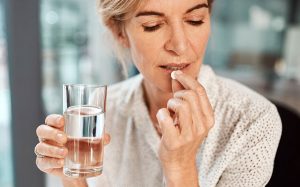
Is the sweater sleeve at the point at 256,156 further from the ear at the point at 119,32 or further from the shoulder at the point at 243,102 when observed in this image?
the ear at the point at 119,32

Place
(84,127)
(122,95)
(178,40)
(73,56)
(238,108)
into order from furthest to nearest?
(73,56) → (122,95) → (238,108) → (178,40) → (84,127)

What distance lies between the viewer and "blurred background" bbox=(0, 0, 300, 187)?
1.24 m

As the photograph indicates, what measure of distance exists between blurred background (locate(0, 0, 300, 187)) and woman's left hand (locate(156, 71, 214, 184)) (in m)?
0.30

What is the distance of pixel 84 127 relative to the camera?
592 mm

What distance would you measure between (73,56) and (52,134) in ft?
4.83

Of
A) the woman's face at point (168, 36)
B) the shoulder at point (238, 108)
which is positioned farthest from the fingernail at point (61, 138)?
the shoulder at point (238, 108)

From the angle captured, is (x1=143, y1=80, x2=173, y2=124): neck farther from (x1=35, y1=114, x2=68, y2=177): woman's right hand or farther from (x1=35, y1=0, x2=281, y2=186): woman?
(x1=35, y1=114, x2=68, y2=177): woman's right hand

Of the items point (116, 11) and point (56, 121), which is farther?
point (116, 11)

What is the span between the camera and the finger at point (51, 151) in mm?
634

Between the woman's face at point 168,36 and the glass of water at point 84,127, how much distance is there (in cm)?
18

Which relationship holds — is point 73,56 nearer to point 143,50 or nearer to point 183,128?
point 143,50

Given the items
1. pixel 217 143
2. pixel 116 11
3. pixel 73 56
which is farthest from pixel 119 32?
pixel 73 56

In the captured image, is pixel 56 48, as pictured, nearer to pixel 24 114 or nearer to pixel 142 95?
pixel 24 114

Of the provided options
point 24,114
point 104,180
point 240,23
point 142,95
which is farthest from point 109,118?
point 240,23
